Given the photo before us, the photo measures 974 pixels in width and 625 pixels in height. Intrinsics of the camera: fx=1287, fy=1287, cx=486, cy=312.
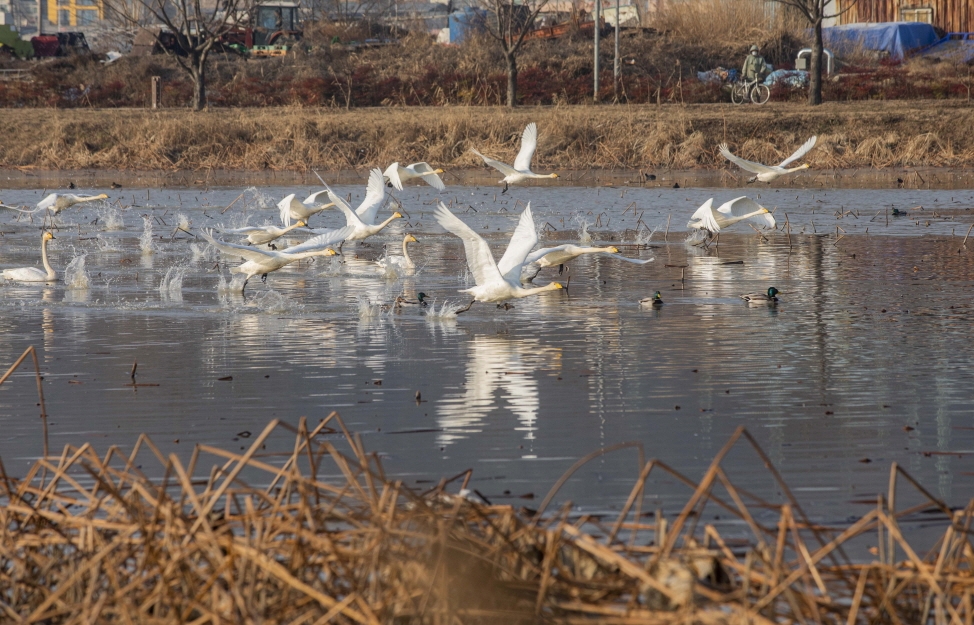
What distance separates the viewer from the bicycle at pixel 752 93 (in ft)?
114

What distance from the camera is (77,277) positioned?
40.4 feet

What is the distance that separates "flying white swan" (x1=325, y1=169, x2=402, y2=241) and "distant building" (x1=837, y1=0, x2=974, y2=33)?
38.8 meters

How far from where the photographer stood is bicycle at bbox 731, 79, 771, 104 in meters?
34.8

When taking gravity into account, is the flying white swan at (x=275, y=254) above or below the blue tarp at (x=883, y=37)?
below

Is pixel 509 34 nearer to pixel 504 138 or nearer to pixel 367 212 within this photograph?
pixel 504 138

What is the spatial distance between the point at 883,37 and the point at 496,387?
43373mm

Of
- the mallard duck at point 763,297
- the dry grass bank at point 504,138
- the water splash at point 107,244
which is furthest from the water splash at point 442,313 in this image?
the dry grass bank at point 504,138

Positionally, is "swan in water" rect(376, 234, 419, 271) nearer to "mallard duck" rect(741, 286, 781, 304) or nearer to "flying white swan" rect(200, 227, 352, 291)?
"flying white swan" rect(200, 227, 352, 291)

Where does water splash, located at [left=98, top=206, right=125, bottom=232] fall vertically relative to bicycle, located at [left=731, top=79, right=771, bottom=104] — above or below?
below

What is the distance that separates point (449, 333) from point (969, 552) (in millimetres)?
6131

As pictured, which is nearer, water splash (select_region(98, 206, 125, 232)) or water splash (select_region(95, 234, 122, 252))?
water splash (select_region(95, 234, 122, 252))

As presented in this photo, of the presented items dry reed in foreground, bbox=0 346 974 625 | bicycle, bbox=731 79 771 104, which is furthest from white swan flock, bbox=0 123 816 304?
bicycle, bbox=731 79 771 104

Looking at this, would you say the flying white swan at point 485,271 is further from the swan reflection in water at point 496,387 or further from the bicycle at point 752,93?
the bicycle at point 752,93

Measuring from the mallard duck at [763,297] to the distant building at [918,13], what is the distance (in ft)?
133
